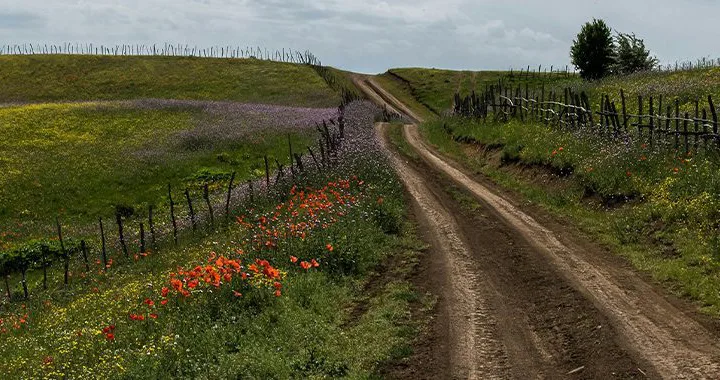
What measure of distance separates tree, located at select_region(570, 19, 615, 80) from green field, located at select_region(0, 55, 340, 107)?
91.4 feet

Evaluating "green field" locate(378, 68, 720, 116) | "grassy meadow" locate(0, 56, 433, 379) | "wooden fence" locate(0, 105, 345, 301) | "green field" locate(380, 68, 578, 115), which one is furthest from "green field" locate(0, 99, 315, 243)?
"green field" locate(380, 68, 578, 115)

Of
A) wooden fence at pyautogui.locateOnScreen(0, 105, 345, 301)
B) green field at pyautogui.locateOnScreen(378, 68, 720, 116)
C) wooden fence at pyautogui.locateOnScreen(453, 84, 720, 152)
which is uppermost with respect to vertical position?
green field at pyautogui.locateOnScreen(378, 68, 720, 116)

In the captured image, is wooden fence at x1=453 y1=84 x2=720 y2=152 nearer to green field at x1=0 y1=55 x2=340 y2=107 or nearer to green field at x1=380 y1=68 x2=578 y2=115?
green field at x1=0 y1=55 x2=340 y2=107

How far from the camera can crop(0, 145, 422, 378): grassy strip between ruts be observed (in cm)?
1134

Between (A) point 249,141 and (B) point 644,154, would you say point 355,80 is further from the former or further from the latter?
(B) point 644,154

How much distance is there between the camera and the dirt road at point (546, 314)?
418 inches

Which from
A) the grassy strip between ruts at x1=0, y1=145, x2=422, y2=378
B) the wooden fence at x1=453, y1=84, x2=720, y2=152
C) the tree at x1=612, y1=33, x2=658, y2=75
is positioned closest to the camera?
the grassy strip between ruts at x1=0, y1=145, x2=422, y2=378

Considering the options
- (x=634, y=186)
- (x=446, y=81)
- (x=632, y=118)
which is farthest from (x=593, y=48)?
(x=634, y=186)

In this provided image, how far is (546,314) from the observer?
1307 cm

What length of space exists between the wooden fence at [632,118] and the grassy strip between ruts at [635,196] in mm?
685

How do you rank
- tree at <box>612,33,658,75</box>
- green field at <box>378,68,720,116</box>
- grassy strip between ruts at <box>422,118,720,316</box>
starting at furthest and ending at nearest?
tree at <box>612,33,658,75</box>, green field at <box>378,68,720,116</box>, grassy strip between ruts at <box>422,118,720,316</box>

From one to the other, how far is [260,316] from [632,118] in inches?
937

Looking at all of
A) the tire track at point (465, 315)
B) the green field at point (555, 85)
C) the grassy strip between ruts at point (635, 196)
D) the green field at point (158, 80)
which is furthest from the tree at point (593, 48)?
the tire track at point (465, 315)

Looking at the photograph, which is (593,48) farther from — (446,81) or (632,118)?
(632,118)
